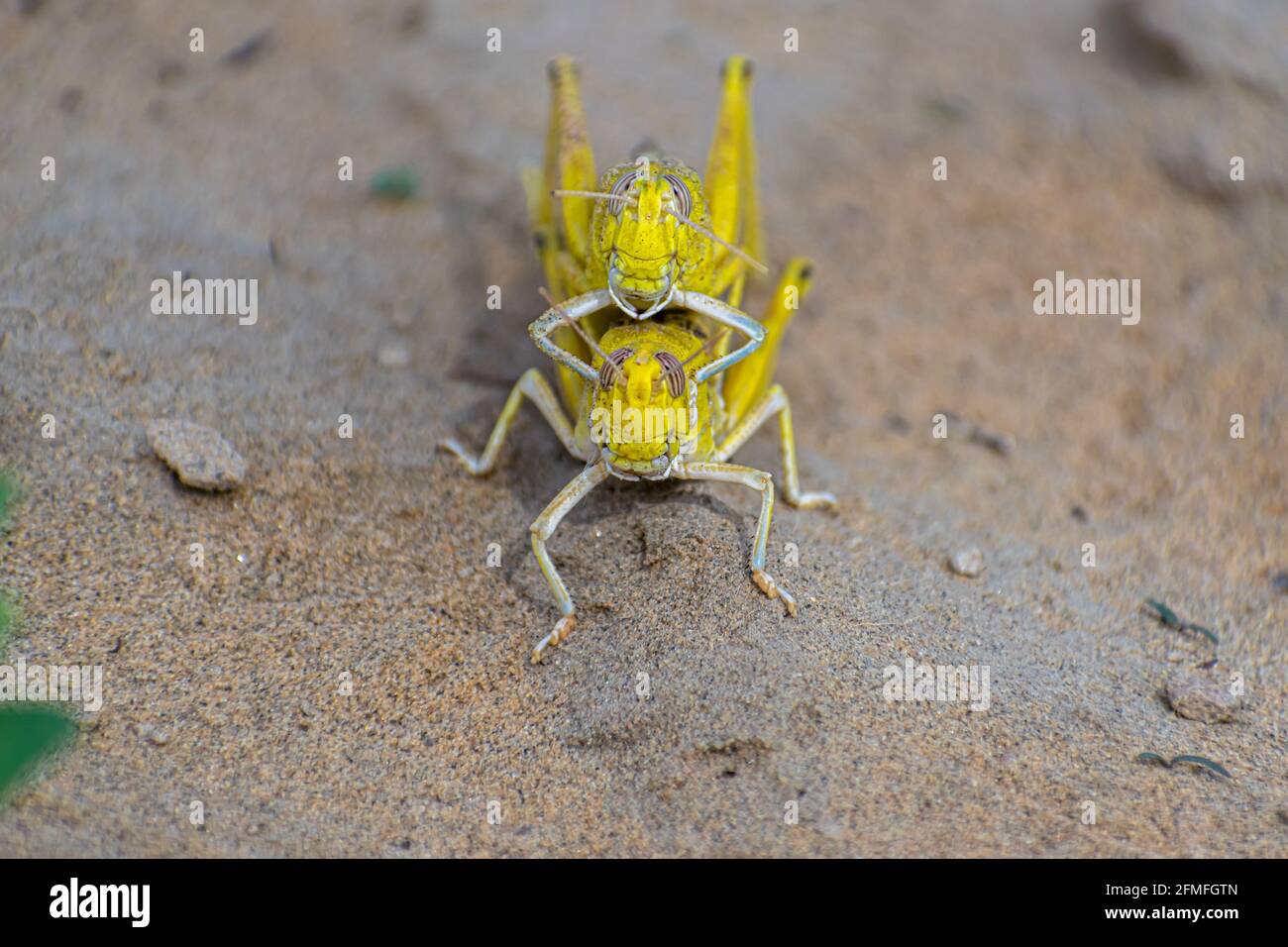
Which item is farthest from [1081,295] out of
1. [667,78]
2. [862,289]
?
[667,78]

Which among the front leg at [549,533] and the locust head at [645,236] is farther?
the front leg at [549,533]

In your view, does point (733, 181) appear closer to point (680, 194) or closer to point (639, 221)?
point (680, 194)

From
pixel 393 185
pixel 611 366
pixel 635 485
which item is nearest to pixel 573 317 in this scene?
pixel 611 366

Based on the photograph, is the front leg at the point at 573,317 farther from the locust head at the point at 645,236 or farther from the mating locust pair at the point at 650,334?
the locust head at the point at 645,236

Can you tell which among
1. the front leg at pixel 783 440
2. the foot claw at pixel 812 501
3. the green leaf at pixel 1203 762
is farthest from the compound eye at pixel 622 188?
the green leaf at pixel 1203 762

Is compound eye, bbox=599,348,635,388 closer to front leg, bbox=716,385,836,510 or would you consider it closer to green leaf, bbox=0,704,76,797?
front leg, bbox=716,385,836,510

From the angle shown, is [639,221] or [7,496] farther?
[7,496]
